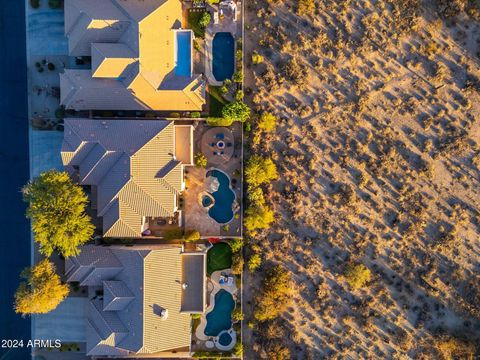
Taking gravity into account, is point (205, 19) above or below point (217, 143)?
above

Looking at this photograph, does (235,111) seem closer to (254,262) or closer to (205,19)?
(205,19)

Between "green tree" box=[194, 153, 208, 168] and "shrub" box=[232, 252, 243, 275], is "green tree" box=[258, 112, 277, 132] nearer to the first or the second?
"green tree" box=[194, 153, 208, 168]

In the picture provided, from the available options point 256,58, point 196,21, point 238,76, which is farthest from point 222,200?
point 196,21

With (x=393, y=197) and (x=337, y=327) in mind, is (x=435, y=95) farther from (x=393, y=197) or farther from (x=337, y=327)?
(x=337, y=327)

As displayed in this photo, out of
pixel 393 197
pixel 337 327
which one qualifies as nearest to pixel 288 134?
pixel 393 197

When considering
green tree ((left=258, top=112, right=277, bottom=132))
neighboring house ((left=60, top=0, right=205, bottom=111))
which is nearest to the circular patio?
neighboring house ((left=60, top=0, right=205, bottom=111))

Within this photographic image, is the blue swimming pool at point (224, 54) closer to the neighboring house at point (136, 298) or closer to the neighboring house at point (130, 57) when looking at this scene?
the neighboring house at point (130, 57)
